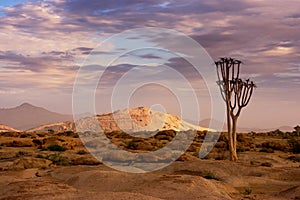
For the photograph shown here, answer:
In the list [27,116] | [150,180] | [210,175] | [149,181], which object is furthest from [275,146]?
[27,116]

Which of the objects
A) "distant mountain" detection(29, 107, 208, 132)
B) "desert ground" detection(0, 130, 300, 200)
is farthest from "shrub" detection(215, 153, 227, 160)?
"distant mountain" detection(29, 107, 208, 132)

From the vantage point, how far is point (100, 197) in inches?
361

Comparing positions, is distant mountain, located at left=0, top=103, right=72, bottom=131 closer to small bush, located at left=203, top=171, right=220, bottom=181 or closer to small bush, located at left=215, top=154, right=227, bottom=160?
small bush, located at left=215, top=154, right=227, bottom=160

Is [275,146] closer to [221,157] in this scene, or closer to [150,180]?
[221,157]

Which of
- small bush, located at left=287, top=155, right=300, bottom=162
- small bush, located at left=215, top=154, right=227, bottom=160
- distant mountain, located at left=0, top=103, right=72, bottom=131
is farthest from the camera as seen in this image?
distant mountain, located at left=0, top=103, right=72, bottom=131

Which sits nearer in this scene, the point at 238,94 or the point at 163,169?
the point at 163,169

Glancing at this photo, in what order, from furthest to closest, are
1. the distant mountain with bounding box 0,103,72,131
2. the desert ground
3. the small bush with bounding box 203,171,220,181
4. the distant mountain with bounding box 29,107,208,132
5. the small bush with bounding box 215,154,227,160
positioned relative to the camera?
the distant mountain with bounding box 0,103,72,131
the distant mountain with bounding box 29,107,208,132
the small bush with bounding box 215,154,227,160
the small bush with bounding box 203,171,220,181
the desert ground

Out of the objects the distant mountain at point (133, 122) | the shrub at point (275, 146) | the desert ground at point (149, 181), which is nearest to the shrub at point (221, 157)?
the desert ground at point (149, 181)

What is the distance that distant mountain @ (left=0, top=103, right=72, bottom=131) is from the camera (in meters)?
169

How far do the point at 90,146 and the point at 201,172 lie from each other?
18.1 metres

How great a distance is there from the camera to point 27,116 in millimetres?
184250

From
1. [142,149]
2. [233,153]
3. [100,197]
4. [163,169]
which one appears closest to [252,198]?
[100,197]

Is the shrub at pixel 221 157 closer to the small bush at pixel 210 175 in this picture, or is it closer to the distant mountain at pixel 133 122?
the small bush at pixel 210 175

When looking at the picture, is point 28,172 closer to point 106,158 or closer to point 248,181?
point 106,158
